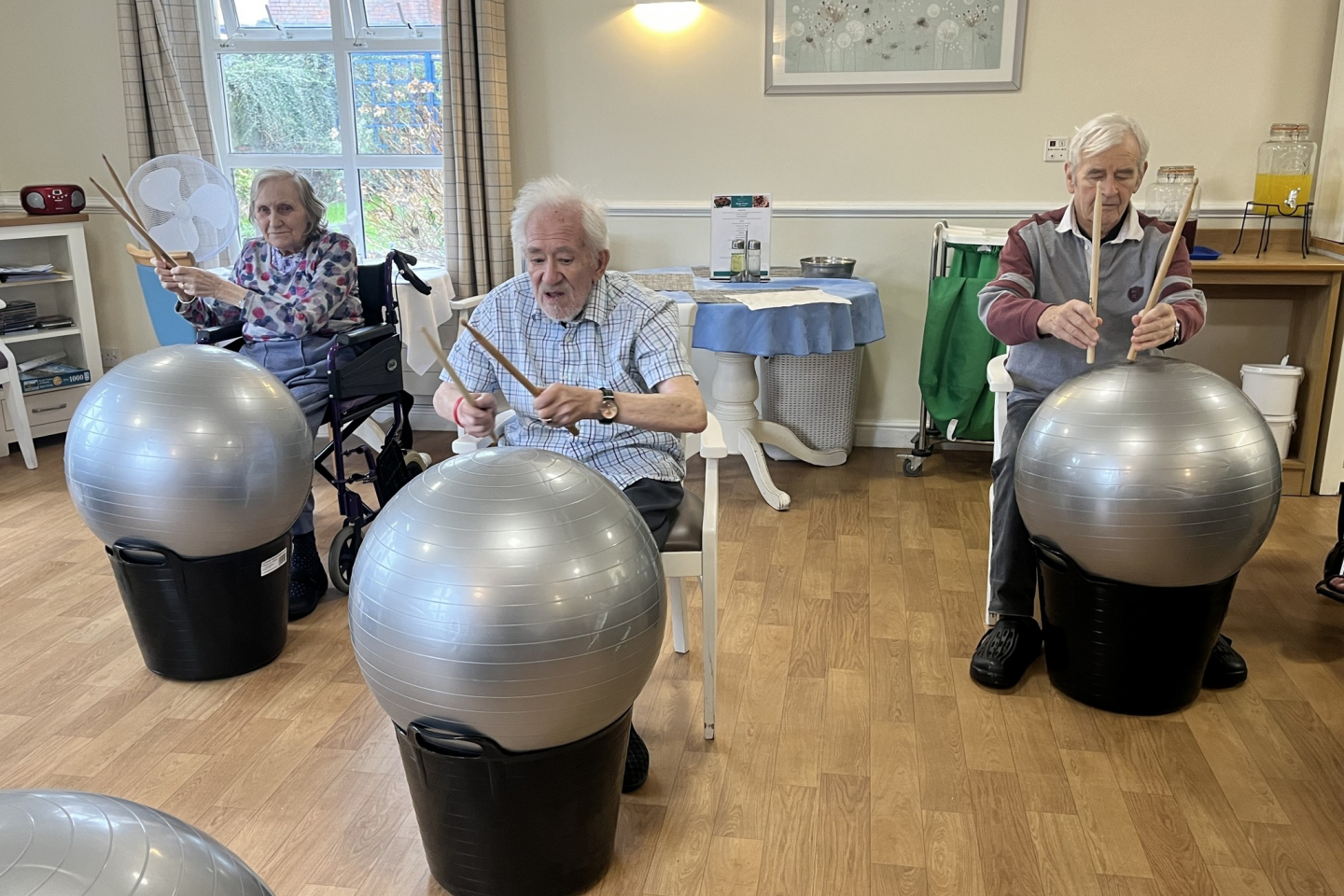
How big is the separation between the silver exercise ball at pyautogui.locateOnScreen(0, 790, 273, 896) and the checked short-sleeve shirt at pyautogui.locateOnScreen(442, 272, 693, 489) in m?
1.30

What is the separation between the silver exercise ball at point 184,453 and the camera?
7.03 feet

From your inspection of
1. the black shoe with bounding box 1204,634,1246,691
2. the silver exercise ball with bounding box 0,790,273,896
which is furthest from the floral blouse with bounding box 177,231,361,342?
the black shoe with bounding box 1204,634,1246,691

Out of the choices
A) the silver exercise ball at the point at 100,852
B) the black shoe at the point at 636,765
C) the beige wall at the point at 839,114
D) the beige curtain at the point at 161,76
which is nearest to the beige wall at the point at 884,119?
the beige wall at the point at 839,114

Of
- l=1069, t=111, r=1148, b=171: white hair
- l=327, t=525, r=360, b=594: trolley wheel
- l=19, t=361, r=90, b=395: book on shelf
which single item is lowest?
l=327, t=525, r=360, b=594: trolley wheel

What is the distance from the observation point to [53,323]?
444 centimetres

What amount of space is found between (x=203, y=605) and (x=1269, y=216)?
3712mm

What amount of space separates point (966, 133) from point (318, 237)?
8.09 feet

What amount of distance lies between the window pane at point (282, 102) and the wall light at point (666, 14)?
55.2 inches

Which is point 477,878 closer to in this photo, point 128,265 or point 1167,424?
point 1167,424

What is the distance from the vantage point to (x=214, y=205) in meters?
3.32

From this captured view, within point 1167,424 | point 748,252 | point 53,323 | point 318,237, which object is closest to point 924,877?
point 1167,424

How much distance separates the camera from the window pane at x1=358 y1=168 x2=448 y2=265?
4.70 metres

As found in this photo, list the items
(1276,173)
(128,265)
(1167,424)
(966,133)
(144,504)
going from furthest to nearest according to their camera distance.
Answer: (128,265), (966,133), (1276,173), (144,504), (1167,424)

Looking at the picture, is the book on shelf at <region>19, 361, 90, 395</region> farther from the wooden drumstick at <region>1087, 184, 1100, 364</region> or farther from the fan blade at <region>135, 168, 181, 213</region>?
the wooden drumstick at <region>1087, 184, 1100, 364</region>
